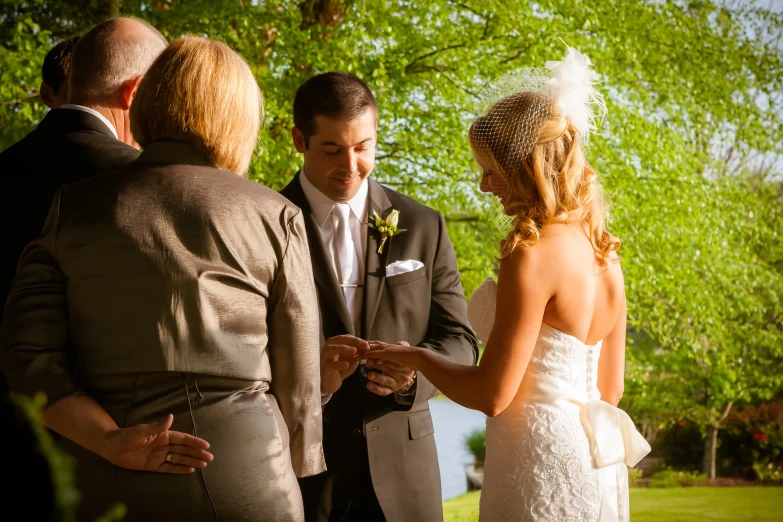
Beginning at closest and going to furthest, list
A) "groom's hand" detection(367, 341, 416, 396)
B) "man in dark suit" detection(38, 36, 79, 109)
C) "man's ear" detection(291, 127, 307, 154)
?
"groom's hand" detection(367, 341, 416, 396) < "man in dark suit" detection(38, 36, 79, 109) < "man's ear" detection(291, 127, 307, 154)

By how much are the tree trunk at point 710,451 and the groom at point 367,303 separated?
10.3 metres

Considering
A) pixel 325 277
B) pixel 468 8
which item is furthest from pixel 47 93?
pixel 468 8

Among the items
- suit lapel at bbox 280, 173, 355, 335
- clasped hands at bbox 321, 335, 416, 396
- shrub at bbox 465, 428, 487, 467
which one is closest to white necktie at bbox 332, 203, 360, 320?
suit lapel at bbox 280, 173, 355, 335

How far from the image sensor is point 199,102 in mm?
1967

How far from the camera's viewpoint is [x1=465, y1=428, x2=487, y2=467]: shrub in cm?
1395

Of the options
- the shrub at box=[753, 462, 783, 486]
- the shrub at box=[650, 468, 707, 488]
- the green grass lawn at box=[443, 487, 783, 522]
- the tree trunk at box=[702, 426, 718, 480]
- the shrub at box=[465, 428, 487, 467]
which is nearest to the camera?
the green grass lawn at box=[443, 487, 783, 522]

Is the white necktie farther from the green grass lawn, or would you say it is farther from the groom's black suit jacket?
the green grass lawn

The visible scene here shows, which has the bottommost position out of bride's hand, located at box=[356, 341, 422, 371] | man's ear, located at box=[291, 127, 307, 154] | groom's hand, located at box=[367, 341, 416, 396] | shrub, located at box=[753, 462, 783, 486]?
shrub, located at box=[753, 462, 783, 486]

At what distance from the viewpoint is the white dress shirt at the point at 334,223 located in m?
3.12

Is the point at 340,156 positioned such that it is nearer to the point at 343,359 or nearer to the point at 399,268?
the point at 399,268

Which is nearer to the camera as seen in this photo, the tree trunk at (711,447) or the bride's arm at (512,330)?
the bride's arm at (512,330)

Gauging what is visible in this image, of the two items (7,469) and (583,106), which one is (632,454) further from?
(7,469)

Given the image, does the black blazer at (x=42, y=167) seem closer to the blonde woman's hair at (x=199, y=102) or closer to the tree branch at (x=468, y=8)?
the blonde woman's hair at (x=199, y=102)

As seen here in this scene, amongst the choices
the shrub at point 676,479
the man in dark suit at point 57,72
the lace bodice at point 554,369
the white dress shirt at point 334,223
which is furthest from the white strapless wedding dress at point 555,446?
the shrub at point 676,479
